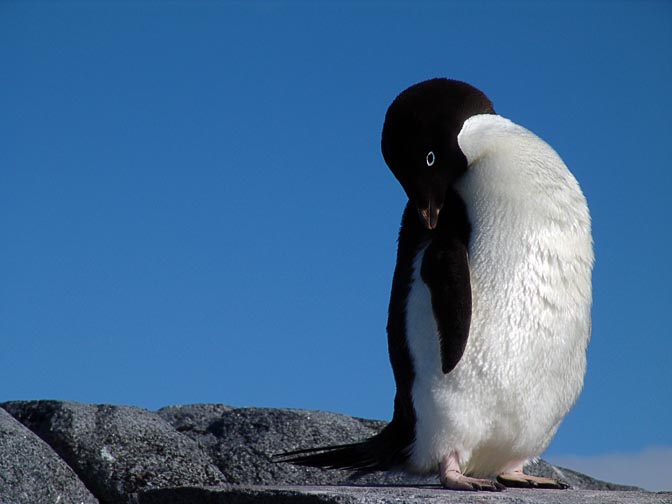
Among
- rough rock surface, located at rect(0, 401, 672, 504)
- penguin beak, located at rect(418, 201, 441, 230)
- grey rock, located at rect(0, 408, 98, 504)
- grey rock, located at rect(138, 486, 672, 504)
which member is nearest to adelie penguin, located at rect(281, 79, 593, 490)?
penguin beak, located at rect(418, 201, 441, 230)

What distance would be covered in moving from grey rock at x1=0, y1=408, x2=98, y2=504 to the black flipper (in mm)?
2180

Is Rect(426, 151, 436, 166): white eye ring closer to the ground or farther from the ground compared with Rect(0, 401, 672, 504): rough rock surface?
farther from the ground

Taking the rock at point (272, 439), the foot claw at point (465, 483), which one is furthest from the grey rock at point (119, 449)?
the foot claw at point (465, 483)

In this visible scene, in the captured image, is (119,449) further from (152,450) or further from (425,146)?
(425,146)

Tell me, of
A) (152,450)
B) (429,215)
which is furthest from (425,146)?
(152,450)

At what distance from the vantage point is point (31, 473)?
167 inches

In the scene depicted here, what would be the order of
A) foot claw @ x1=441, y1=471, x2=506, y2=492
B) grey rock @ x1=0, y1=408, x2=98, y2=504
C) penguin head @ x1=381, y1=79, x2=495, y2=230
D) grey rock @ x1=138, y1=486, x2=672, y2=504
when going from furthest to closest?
grey rock @ x1=0, y1=408, x2=98, y2=504
penguin head @ x1=381, y1=79, x2=495, y2=230
foot claw @ x1=441, y1=471, x2=506, y2=492
grey rock @ x1=138, y1=486, x2=672, y2=504

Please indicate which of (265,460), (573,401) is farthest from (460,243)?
(265,460)

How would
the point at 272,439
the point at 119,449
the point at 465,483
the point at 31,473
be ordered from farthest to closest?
the point at 272,439 < the point at 119,449 < the point at 31,473 < the point at 465,483

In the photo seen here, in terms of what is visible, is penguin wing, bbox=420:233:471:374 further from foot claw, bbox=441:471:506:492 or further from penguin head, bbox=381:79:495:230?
foot claw, bbox=441:471:506:492

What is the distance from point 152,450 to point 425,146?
7.99 ft

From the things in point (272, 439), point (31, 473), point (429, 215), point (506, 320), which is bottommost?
point (31, 473)

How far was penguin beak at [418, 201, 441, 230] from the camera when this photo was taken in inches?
126

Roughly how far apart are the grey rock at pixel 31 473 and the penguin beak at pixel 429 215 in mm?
2282
